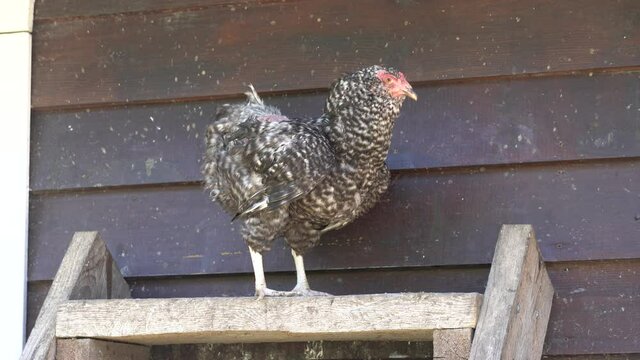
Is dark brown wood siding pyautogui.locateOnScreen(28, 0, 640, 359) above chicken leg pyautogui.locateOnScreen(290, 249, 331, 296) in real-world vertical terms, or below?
above

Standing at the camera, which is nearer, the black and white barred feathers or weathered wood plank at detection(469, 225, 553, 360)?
weathered wood plank at detection(469, 225, 553, 360)

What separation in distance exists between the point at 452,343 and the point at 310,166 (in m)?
0.57

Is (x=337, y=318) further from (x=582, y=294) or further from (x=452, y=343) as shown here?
(x=582, y=294)

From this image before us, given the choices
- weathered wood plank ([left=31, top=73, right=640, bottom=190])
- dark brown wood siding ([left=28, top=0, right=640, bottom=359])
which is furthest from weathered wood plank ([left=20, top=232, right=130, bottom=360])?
weathered wood plank ([left=31, top=73, right=640, bottom=190])

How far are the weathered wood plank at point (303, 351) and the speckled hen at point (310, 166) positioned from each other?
7.1 inches

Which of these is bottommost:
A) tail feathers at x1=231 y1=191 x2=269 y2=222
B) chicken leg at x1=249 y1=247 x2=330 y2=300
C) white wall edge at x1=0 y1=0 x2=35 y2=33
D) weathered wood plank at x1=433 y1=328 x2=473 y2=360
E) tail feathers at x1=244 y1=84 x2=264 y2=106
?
weathered wood plank at x1=433 y1=328 x2=473 y2=360

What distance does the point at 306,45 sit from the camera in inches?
118

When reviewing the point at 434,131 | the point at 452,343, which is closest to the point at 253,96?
the point at 434,131

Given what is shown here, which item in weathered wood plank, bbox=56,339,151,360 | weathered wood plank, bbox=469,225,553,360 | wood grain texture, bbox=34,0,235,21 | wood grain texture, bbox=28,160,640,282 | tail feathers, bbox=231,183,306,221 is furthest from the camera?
wood grain texture, bbox=34,0,235,21

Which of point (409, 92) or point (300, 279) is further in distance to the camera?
point (300, 279)

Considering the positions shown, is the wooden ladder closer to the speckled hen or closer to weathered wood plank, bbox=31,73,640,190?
the speckled hen

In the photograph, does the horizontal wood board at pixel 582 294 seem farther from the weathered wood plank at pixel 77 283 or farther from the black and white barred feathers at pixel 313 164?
the weathered wood plank at pixel 77 283

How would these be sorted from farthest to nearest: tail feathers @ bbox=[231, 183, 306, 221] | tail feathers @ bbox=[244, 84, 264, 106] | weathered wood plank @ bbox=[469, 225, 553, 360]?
tail feathers @ bbox=[244, 84, 264, 106] → tail feathers @ bbox=[231, 183, 306, 221] → weathered wood plank @ bbox=[469, 225, 553, 360]

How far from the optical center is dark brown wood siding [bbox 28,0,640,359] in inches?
109
